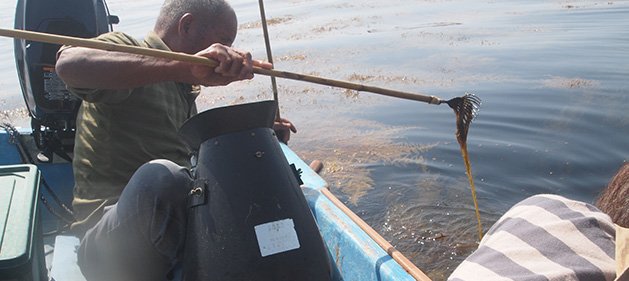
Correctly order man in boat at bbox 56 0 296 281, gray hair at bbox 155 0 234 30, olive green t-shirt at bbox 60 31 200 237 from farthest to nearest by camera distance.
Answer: gray hair at bbox 155 0 234 30 → olive green t-shirt at bbox 60 31 200 237 → man in boat at bbox 56 0 296 281

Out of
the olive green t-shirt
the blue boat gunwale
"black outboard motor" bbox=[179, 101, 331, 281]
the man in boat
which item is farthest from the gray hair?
the blue boat gunwale

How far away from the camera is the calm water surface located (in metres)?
4.42

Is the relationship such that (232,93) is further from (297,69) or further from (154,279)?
(154,279)

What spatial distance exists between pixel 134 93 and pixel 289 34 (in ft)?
31.2

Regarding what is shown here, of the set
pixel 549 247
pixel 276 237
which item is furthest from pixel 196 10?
pixel 549 247

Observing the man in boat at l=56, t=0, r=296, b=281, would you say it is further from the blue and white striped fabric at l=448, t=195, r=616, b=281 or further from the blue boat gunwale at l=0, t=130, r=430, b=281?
the blue and white striped fabric at l=448, t=195, r=616, b=281

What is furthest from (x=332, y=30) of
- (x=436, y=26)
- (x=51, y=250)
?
(x=51, y=250)

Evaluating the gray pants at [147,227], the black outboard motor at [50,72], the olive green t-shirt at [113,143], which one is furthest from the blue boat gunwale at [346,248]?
the black outboard motor at [50,72]

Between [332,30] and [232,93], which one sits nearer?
[232,93]

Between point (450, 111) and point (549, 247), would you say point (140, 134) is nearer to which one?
point (549, 247)

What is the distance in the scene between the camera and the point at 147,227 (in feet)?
5.82

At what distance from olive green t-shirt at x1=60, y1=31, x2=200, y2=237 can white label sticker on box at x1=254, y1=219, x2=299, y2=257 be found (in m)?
0.90

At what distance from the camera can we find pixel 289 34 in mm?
11516

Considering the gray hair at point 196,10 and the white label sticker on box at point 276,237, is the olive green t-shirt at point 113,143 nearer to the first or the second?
the gray hair at point 196,10
